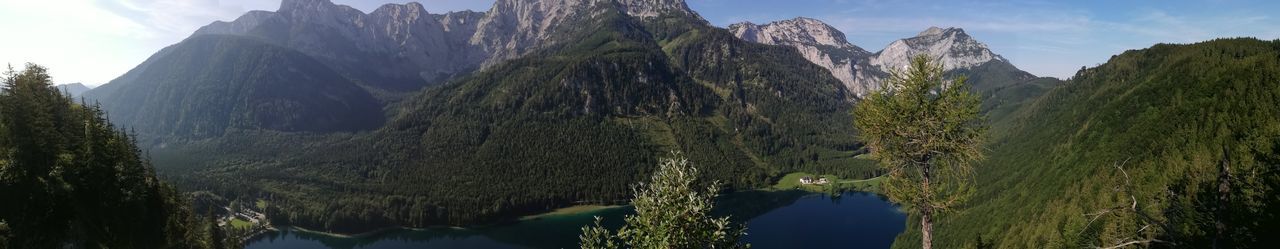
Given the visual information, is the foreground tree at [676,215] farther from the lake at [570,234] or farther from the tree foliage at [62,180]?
the lake at [570,234]

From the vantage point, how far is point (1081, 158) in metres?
103

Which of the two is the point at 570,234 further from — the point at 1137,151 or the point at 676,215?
the point at 676,215

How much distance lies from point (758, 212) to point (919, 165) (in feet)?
568

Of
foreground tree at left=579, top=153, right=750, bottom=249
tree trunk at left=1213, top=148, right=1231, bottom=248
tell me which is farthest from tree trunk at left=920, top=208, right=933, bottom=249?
foreground tree at left=579, top=153, right=750, bottom=249

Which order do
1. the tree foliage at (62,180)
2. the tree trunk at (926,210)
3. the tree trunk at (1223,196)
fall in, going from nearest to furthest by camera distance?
1. the tree trunk at (1223,196)
2. the tree trunk at (926,210)
3. the tree foliage at (62,180)

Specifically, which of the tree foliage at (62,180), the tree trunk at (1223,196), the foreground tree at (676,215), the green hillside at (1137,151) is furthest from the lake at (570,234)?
the tree trunk at (1223,196)

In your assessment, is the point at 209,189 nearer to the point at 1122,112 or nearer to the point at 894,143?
the point at 894,143

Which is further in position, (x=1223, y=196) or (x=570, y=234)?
(x=570, y=234)

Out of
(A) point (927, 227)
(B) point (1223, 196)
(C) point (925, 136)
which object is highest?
(C) point (925, 136)

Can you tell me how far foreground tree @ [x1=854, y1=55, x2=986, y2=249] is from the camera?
21.1 metres

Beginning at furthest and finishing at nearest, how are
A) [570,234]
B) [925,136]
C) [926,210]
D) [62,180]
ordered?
1. [570,234]
2. [62,180]
3. [926,210]
4. [925,136]

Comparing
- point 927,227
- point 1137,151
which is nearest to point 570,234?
point 1137,151

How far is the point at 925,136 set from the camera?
21.7m

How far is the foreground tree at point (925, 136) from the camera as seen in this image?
2114cm
